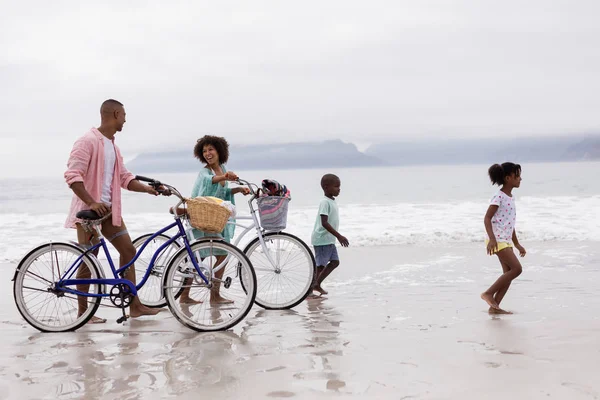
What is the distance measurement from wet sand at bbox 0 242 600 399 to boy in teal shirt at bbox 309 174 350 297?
39 centimetres

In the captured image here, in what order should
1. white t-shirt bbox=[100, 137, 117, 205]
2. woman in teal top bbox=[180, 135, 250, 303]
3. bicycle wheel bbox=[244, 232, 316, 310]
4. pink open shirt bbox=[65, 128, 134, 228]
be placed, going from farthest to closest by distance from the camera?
woman in teal top bbox=[180, 135, 250, 303], bicycle wheel bbox=[244, 232, 316, 310], white t-shirt bbox=[100, 137, 117, 205], pink open shirt bbox=[65, 128, 134, 228]

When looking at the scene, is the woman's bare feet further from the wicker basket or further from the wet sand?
the wicker basket

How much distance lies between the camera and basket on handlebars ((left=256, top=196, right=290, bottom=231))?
5.89 meters

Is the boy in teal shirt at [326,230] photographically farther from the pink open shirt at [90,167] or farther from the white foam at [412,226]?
the white foam at [412,226]

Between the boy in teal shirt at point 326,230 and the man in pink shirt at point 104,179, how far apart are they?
2.01 metres

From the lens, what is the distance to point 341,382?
12.6ft

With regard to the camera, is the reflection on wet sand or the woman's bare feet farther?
the woman's bare feet

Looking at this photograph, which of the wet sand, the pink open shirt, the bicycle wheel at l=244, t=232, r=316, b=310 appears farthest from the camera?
the bicycle wheel at l=244, t=232, r=316, b=310

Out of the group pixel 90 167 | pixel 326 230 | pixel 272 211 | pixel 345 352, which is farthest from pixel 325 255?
pixel 90 167

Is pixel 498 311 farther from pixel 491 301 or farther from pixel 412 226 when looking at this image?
pixel 412 226

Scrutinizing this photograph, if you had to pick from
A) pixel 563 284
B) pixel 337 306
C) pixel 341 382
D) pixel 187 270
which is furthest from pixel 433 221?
pixel 341 382

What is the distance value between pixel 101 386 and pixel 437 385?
2.11 metres

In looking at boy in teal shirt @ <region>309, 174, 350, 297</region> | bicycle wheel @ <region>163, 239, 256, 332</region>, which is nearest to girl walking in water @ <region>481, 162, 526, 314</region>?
boy in teal shirt @ <region>309, 174, 350, 297</region>

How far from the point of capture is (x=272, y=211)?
19.5ft
